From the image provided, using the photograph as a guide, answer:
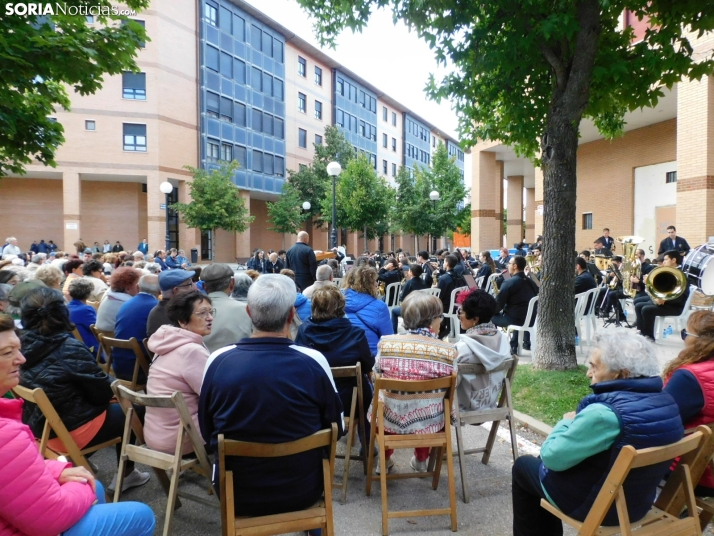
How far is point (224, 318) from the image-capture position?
4.21 metres

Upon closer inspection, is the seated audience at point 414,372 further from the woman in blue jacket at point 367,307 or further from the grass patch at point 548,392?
the grass patch at point 548,392

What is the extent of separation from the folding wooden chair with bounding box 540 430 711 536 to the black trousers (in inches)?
6.5

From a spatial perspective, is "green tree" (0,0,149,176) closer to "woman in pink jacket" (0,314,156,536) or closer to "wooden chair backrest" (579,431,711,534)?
"woman in pink jacket" (0,314,156,536)

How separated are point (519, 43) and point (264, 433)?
4.90 metres

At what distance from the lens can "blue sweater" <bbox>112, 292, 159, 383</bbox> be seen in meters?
Result: 4.31

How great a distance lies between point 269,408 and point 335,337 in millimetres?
1359

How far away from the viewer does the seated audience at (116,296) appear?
490cm

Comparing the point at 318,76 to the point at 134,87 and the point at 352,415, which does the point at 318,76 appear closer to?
the point at 134,87

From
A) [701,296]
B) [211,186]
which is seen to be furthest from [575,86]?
[211,186]

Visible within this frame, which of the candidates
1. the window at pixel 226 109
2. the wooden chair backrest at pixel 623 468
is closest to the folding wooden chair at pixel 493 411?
the wooden chair backrest at pixel 623 468

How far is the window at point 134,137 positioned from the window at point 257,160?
24.2ft

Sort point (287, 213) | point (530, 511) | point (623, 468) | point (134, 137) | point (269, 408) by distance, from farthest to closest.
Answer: point (287, 213), point (134, 137), point (530, 511), point (269, 408), point (623, 468)

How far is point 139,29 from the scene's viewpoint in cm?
708

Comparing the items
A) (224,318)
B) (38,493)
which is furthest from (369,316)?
(38,493)
